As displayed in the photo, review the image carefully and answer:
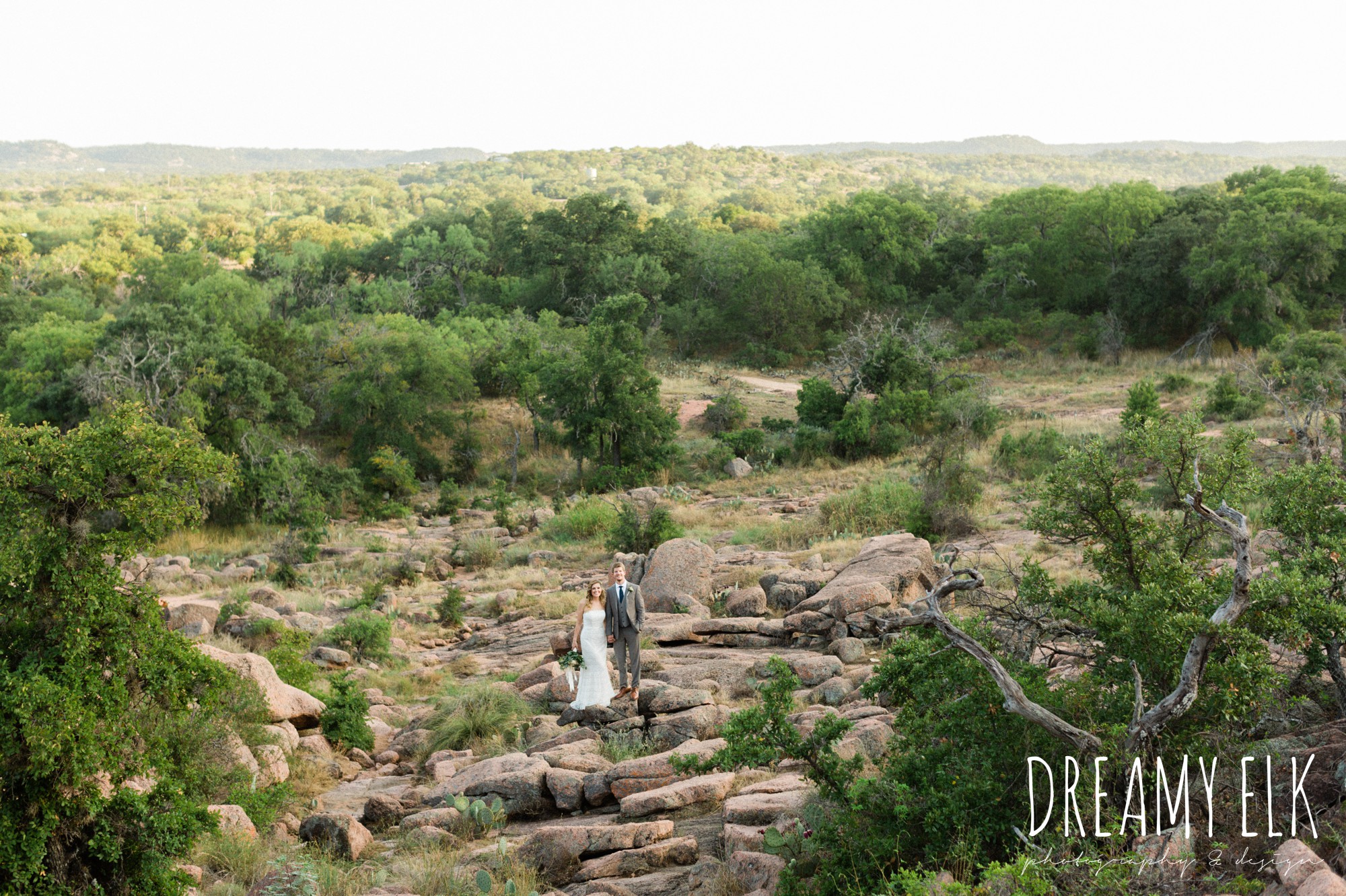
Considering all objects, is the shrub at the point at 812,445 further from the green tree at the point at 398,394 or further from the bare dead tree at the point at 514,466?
the green tree at the point at 398,394

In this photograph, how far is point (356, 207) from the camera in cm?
8044

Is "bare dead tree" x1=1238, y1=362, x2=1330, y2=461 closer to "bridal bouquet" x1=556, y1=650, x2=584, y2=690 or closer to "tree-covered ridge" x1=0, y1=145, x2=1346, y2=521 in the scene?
"tree-covered ridge" x1=0, y1=145, x2=1346, y2=521

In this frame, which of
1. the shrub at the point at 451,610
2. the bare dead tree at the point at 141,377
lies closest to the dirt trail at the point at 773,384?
the bare dead tree at the point at 141,377

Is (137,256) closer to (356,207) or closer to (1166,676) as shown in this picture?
(356,207)

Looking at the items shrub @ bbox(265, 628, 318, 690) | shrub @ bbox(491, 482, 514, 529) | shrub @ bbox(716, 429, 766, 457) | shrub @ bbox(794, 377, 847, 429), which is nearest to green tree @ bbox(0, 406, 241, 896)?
shrub @ bbox(265, 628, 318, 690)

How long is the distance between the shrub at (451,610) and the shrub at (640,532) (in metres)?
2.80

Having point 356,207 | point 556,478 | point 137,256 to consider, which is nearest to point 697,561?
point 556,478

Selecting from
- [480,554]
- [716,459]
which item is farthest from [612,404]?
[480,554]

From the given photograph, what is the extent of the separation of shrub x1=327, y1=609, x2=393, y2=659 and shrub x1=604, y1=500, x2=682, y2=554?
15.1 ft

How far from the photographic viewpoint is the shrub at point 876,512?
14.7m

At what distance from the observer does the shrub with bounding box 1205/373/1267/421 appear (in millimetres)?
19672

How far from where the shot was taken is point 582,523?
58.2 feet

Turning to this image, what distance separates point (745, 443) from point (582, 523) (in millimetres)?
6206

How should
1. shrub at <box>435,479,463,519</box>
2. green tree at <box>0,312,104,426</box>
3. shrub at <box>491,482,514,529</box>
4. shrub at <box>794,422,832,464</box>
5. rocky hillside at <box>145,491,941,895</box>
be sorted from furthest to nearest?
green tree at <box>0,312,104,426</box>, shrub at <box>794,422,832,464</box>, shrub at <box>435,479,463,519</box>, shrub at <box>491,482,514,529</box>, rocky hillside at <box>145,491,941,895</box>
